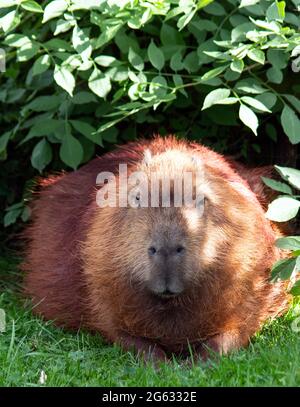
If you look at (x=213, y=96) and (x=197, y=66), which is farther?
(x=197, y=66)

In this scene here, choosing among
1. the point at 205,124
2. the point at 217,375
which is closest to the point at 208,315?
the point at 217,375

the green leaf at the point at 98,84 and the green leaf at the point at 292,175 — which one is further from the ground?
the green leaf at the point at 98,84

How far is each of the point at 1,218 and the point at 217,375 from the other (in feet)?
10.1

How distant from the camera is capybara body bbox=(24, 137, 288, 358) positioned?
4195 mm

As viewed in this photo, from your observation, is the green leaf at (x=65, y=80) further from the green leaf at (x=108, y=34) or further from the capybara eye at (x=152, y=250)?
the capybara eye at (x=152, y=250)

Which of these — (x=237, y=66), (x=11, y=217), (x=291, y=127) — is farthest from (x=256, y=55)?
(x=11, y=217)

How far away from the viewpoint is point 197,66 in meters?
5.24

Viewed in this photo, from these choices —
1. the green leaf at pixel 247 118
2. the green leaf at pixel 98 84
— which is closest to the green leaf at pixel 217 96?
the green leaf at pixel 247 118

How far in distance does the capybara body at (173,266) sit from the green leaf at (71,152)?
36cm

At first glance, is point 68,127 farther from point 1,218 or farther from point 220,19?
point 1,218

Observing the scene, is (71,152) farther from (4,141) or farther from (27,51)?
(27,51)

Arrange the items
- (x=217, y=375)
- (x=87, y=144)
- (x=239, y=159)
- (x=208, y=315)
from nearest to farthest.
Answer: (x=217, y=375), (x=208, y=315), (x=87, y=144), (x=239, y=159)

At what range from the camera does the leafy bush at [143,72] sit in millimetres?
4750

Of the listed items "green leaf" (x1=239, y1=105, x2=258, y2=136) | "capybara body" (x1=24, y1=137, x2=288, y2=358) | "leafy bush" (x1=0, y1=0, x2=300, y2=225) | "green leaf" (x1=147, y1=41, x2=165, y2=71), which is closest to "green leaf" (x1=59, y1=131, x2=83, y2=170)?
"leafy bush" (x1=0, y1=0, x2=300, y2=225)
